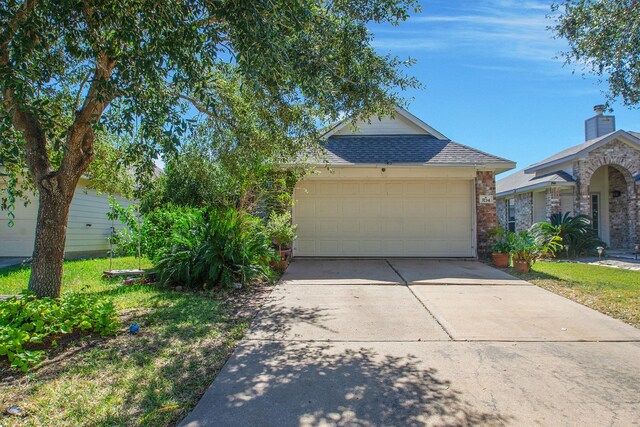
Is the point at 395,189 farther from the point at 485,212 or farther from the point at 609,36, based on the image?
the point at 609,36

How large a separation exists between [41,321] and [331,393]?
2823 mm

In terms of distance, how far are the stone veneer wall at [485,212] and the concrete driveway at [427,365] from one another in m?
4.48

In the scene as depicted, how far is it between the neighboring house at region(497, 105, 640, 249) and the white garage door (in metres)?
6.34

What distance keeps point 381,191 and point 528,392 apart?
8.32 metres

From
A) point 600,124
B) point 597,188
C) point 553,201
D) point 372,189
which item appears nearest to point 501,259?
point 372,189

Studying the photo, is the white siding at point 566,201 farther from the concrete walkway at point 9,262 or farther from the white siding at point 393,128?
the concrete walkway at point 9,262

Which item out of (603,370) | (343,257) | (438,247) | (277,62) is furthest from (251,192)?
(603,370)

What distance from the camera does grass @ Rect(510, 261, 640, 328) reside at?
595cm

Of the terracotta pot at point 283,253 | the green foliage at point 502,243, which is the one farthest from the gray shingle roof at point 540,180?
the terracotta pot at point 283,253

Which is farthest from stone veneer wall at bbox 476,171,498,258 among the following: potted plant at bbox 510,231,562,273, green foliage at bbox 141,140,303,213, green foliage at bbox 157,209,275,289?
green foliage at bbox 157,209,275,289

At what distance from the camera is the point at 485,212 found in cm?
1106

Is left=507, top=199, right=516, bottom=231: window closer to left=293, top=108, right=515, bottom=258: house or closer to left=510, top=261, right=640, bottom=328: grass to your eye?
left=510, top=261, right=640, bottom=328: grass

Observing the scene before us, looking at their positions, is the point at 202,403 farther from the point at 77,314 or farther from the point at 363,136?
the point at 363,136

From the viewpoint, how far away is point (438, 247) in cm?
1117
